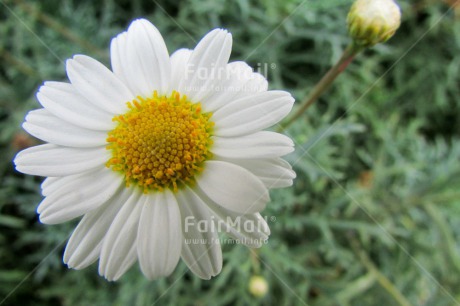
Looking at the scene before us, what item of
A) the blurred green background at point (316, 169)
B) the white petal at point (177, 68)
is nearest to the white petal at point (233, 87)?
the white petal at point (177, 68)

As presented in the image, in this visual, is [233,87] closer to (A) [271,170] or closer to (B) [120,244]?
(A) [271,170]

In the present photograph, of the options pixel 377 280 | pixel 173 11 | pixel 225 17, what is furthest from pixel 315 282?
pixel 173 11

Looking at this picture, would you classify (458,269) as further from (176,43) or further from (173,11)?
(173,11)

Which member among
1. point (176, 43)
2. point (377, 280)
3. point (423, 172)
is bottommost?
point (377, 280)

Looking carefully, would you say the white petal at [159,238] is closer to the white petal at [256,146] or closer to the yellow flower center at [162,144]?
the yellow flower center at [162,144]

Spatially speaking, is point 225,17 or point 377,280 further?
point 225,17

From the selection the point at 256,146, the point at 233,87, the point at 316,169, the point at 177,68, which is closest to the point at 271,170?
the point at 256,146

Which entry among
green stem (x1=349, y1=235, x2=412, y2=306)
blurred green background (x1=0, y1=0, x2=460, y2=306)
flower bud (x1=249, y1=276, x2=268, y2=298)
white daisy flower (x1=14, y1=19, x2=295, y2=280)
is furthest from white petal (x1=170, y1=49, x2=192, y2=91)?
green stem (x1=349, y1=235, x2=412, y2=306)
